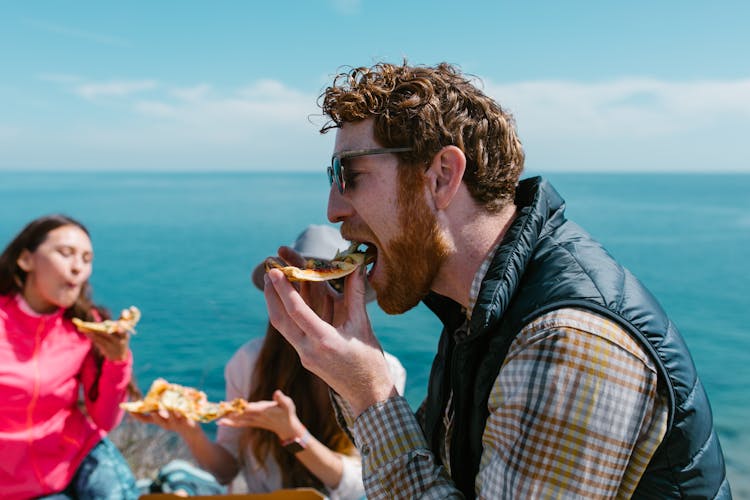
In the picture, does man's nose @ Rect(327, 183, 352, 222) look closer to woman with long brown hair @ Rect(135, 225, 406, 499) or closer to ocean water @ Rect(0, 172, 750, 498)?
woman with long brown hair @ Rect(135, 225, 406, 499)

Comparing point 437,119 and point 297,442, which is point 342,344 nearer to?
point 437,119

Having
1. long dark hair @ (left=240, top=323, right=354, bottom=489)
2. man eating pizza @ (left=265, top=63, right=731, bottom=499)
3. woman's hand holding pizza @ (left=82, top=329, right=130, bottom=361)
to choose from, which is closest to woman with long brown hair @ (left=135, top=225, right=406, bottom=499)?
long dark hair @ (left=240, top=323, right=354, bottom=489)

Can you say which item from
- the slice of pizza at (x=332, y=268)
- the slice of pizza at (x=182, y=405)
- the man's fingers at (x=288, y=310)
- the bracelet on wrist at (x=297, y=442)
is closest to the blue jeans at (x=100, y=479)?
the slice of pizza at (x=182, y=405)

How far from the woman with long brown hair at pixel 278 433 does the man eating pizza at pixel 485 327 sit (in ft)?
4.58

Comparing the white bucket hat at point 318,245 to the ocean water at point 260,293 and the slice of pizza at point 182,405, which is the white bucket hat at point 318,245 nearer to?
the slice of pizza at point 182,405

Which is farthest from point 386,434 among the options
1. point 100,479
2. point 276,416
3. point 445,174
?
point 100,479

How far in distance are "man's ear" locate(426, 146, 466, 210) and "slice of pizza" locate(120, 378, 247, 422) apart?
2156 mm

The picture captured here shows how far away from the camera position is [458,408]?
Result: 217cm

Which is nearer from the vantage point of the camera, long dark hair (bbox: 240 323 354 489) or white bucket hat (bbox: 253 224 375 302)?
long dark hair (bbox: 240 323 354 489)

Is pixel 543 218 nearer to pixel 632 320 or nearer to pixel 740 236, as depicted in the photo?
pixel 632 320

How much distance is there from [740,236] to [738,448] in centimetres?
3120

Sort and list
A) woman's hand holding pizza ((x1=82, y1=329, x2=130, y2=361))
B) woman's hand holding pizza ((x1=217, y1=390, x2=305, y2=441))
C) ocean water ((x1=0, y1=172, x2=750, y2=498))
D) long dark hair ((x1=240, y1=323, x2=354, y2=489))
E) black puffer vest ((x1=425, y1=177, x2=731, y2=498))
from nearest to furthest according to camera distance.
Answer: black puffer vest ((x1=425, y1=177, x2=731, y2=498)) < woman's hand holding pizza ((x1=217, y1=390, x2=305, y2=441)) < long dark hair ((x1=240, y1=323, x2=354, y2=489)) < woman's hand holding pizza ((x1=82, y1=329, x2=130, y2=361)) < ocean water ((x1=0, y1=172, x2=750, y2=498))

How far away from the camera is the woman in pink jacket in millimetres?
4301

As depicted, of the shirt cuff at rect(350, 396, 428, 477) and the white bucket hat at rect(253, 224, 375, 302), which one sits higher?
the white bucket hat at rect(253, 224, 375, 302)
